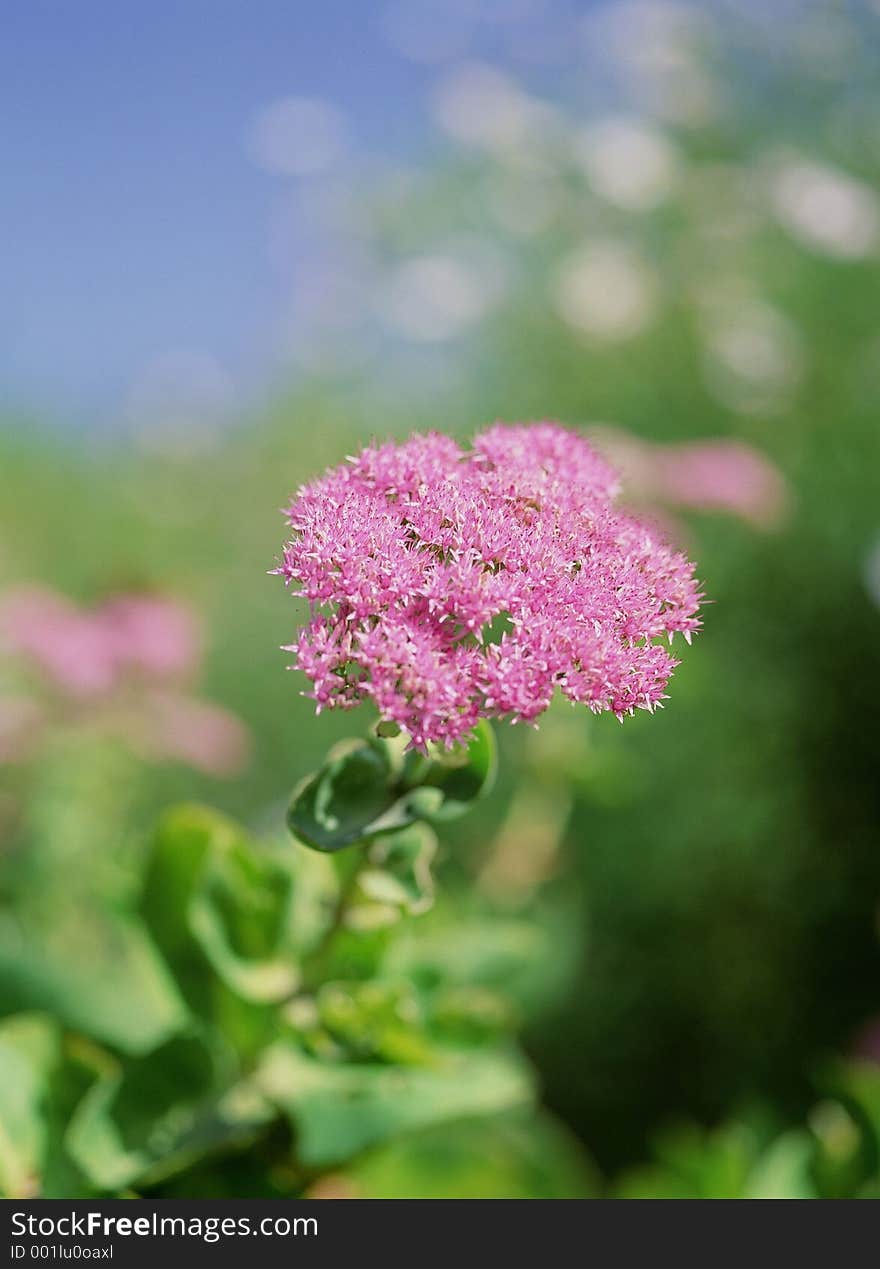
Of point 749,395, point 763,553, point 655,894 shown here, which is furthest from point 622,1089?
point 749,395

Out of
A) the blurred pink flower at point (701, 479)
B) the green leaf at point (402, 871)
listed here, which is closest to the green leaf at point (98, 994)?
the green leaf at point (402, 871)

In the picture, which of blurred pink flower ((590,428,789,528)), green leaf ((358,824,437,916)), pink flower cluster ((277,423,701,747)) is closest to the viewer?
pink flower cluster ((277,423,701,747))

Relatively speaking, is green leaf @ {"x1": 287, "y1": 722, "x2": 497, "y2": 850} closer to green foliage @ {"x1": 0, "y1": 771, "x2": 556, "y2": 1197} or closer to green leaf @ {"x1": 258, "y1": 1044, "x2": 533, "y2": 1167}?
green foliage @ {"x1": 0, "y1": 771, "x2": 556, "y2": 1197}

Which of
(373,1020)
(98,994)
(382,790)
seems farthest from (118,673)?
(382,790)

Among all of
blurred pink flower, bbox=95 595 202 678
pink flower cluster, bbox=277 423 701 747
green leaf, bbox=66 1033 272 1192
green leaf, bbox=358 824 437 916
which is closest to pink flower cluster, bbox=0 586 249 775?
blurred pink flower, bbox=95 595 202 678

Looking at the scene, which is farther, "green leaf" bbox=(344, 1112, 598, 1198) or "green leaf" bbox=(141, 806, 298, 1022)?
"green leaf" bbox=(344, 1112, 598, 1198)

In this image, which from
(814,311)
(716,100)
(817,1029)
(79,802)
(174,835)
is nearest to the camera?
(174,835)

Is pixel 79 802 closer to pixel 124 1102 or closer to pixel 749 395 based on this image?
pixel 124 1102

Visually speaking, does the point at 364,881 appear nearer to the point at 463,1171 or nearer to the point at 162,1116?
the point at 162,1116
